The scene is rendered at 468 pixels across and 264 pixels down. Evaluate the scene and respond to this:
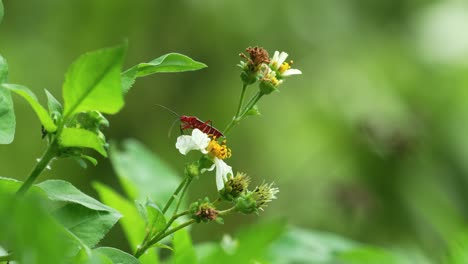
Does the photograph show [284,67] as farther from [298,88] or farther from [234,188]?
[298,88]

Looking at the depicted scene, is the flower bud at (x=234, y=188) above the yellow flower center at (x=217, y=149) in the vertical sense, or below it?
below

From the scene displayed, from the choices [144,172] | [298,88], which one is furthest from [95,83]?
[298,88]

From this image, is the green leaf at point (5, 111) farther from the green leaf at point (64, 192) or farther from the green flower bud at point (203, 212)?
the green flower bud at point (203, 212)

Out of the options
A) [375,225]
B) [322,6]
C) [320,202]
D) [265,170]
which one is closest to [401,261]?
[375,225]

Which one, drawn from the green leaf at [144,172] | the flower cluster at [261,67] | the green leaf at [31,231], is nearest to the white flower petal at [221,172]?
the flower cluster at [261,67]

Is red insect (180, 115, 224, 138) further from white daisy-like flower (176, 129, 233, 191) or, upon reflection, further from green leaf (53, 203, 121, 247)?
green leaf (53, 203, 121, 247)

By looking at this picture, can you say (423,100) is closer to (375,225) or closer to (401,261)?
(375,225)
